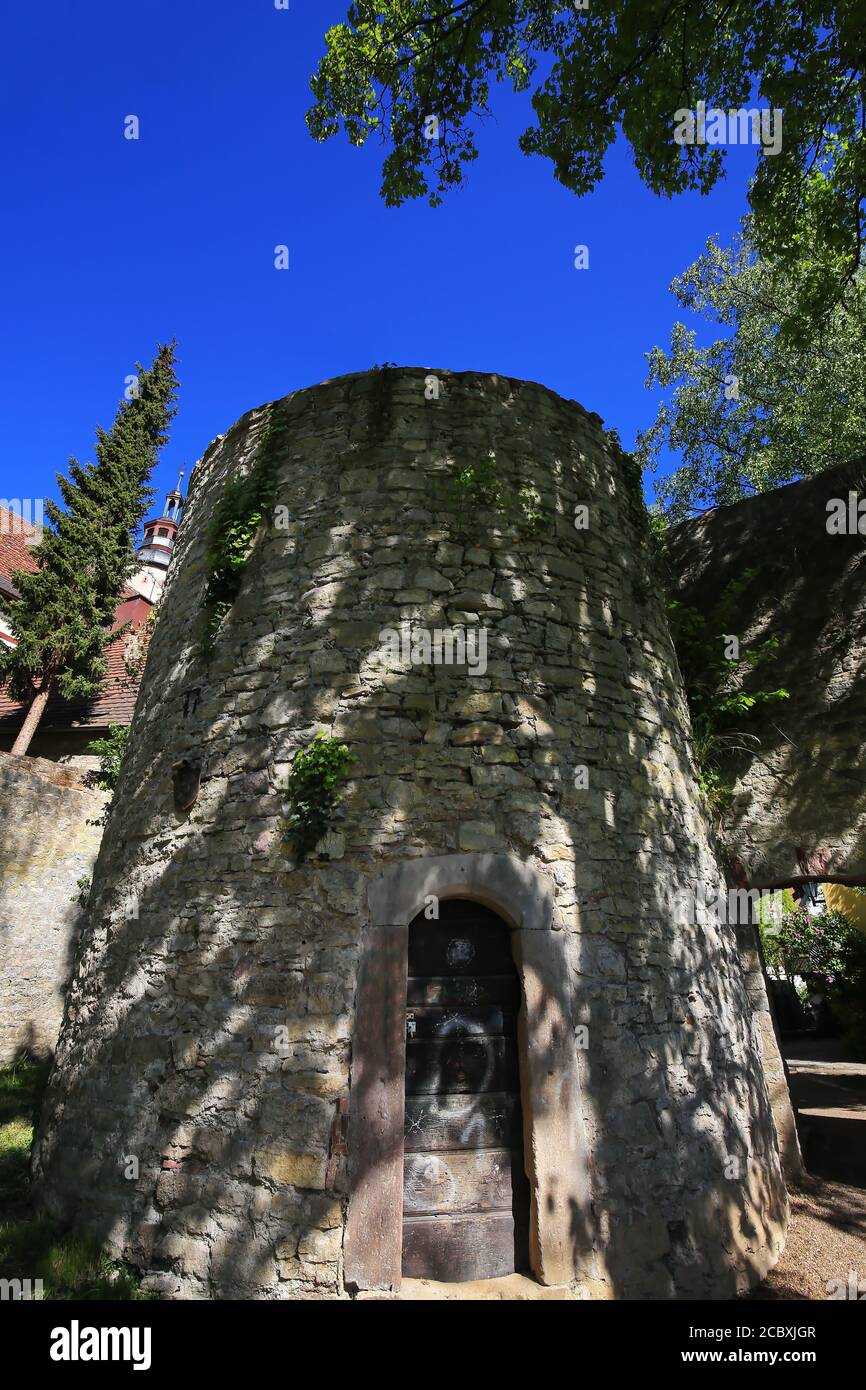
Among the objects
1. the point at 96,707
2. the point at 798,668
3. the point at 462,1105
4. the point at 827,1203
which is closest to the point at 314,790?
the point at 462,1105

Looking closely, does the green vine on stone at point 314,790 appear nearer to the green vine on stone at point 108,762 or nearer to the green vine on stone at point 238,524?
the green vine on stone at point 238,524

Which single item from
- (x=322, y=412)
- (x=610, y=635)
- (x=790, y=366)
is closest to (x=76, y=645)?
(x=322, y=412)

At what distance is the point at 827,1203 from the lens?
5.51 m

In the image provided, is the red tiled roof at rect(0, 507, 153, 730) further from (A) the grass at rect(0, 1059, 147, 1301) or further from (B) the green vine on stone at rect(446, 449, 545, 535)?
(B) the green vine on stone at rect(446, 449, 545, 535)

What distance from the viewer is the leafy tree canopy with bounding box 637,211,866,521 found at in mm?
14086

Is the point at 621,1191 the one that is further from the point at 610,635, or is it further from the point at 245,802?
the point at 610,635

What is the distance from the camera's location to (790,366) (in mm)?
15312

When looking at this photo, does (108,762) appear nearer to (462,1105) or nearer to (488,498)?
(488,498)

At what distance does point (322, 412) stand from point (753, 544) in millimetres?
4922

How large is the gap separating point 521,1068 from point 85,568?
1481 centimetres

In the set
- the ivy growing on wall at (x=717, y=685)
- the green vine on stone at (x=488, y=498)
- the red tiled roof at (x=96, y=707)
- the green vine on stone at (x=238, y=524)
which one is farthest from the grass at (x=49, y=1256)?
the red tiled roof at (x=96, y=707)

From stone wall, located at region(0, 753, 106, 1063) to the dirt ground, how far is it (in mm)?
9568

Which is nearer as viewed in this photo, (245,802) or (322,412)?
(245,802)

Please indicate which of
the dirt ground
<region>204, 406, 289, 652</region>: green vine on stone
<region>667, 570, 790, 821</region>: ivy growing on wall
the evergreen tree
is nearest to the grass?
the dirt ground
